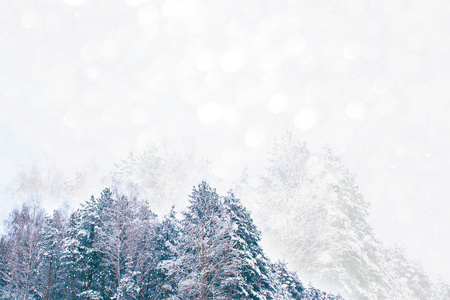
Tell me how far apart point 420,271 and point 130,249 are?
213 ft

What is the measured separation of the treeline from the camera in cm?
1578

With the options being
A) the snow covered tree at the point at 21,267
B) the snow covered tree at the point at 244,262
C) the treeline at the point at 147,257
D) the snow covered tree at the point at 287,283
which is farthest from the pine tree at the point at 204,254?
the snow covered tree at the point at 21,267

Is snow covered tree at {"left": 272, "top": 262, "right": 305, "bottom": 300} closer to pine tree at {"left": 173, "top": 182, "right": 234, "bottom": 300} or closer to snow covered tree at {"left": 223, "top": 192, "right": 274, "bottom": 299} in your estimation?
snow covered tree at {"left": 223, "top": 192, "right": 274, "bottom": 299}

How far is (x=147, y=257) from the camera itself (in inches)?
739

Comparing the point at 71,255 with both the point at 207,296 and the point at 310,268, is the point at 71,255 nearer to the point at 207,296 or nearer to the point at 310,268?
the point at 207,296

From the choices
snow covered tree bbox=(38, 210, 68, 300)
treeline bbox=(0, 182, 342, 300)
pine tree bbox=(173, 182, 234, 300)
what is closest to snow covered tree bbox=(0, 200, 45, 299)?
treeline bbox=(0, 182, 342, 300)

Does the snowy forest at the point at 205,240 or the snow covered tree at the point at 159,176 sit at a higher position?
the snow covered tree at the point at 159,176

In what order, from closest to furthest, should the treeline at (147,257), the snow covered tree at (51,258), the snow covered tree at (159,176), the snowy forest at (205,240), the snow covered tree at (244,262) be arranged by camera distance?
1. the snow covered tree at (244,262)
2. the treeline at (147,257)
3. the snowy forest at (205,240)
4. the snow covered tree at (51,258)
5. the snow covered tree at (159,176)

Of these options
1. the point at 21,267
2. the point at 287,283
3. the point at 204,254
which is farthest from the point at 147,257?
the point at 21,267

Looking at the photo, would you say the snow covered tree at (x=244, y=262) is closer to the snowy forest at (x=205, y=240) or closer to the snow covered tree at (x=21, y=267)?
the snowy forest at (x=205, y=240)

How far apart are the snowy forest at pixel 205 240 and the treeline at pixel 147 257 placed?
0.08 m

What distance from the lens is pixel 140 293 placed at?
1823 cm

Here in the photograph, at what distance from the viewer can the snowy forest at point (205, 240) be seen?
1636 cm

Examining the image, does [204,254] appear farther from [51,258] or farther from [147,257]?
[51,258]
